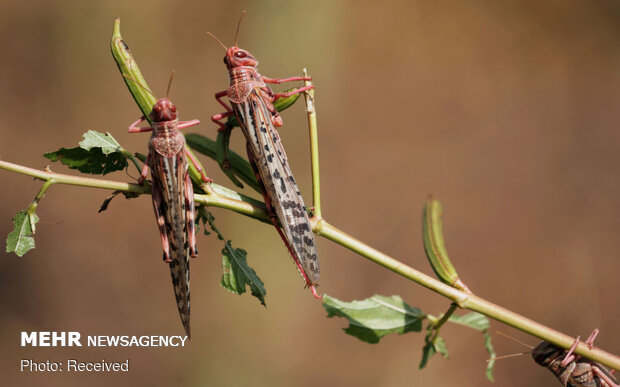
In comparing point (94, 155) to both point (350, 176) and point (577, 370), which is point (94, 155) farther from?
point (350, 176)

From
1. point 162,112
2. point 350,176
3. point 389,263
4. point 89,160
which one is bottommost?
point 389,263

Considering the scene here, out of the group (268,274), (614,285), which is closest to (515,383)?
(614,285)

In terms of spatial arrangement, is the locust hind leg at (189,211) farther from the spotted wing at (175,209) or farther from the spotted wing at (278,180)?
the spotted wing at (278,180)

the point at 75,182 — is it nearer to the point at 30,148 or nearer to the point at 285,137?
the point at 285,137

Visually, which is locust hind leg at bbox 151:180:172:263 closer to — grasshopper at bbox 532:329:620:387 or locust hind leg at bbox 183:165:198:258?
locust hind leg at bbox 183:165:198:258

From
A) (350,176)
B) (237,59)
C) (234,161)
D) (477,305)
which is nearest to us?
(477,305)

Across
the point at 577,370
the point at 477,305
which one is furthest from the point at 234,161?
the point at 577,370

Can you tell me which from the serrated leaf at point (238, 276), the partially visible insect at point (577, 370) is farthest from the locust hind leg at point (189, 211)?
the partially visible insect at point (577, 370)
